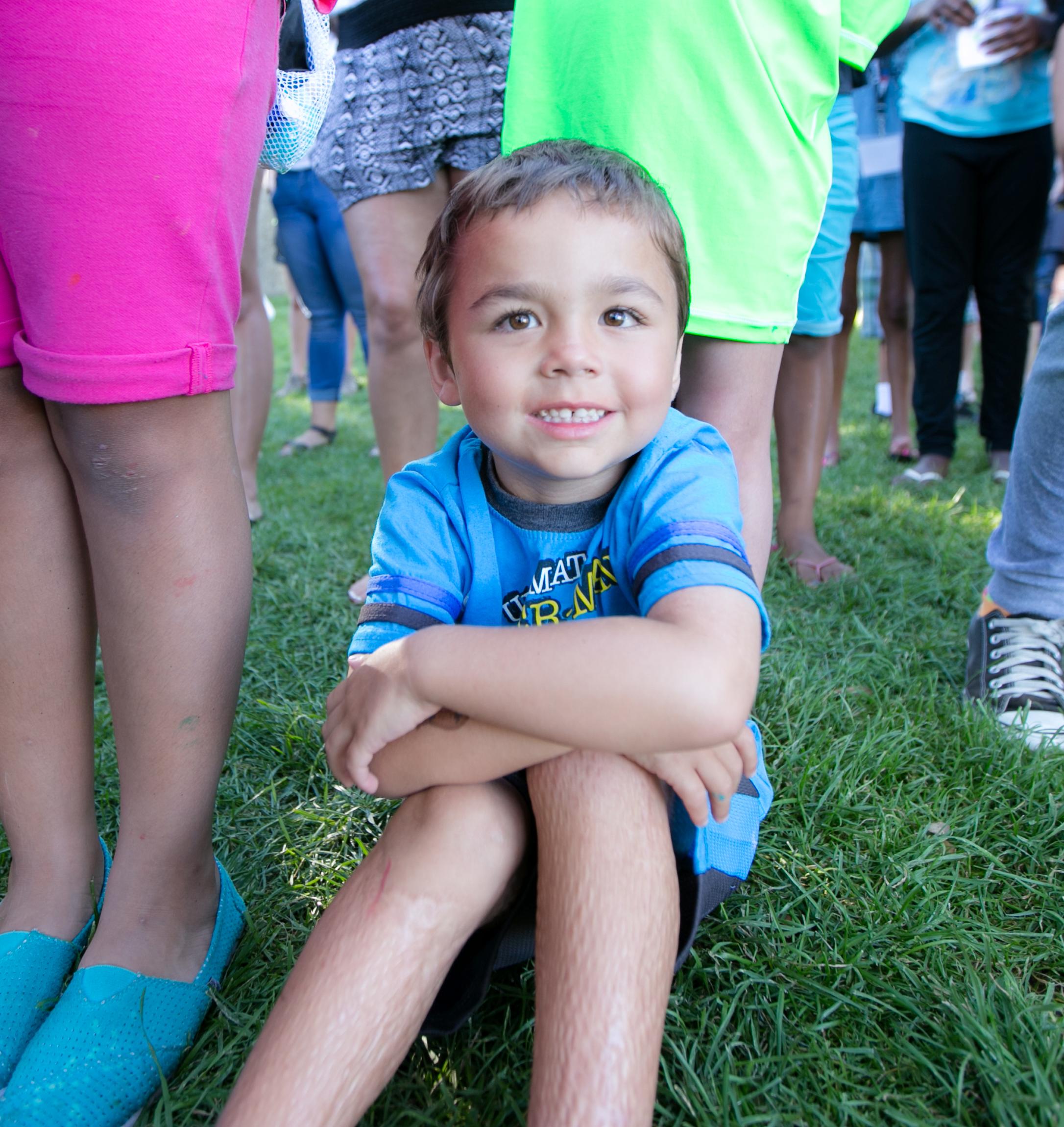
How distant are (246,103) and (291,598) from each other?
163cm

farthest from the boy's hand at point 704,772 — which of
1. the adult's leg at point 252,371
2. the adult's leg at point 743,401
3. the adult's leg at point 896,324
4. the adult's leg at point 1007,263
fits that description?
the adult's leg at point 896,324

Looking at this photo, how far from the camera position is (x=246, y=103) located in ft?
3.51

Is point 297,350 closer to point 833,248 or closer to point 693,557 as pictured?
point 833,248

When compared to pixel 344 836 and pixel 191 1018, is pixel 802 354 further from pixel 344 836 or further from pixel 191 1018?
pixel 191 1018

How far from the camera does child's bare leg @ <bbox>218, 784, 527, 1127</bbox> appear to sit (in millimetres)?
866

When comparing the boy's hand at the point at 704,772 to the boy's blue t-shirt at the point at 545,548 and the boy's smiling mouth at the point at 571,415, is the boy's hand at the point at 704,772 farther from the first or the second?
the boy's smiling mouth at the point at 571,415

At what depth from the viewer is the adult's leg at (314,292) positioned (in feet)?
15.1

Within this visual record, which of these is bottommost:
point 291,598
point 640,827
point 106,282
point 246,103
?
point 291,598

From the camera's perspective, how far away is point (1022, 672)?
1.84m

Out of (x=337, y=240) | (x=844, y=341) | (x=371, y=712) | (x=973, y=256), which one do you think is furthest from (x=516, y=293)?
(x=337, y=240)

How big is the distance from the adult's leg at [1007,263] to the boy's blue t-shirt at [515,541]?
286cm

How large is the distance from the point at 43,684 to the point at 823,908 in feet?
3.51

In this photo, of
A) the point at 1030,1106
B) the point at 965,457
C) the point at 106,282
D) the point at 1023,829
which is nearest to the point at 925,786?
the point at 1023,829

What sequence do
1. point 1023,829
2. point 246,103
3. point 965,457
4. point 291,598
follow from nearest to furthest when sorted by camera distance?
point 246,103, point 1023,829, point 291,598, point 965,457
